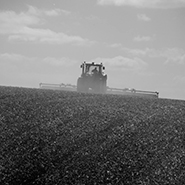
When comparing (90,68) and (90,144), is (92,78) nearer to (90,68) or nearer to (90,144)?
(90,68)

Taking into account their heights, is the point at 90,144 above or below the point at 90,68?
below

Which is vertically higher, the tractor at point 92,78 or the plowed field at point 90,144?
the tractor at point 92,78

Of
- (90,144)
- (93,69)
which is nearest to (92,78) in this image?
(93,69)

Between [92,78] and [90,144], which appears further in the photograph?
[92,78]

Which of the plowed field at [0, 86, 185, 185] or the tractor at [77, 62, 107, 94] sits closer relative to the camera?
the plowed field at [0, 86, 185, 185]

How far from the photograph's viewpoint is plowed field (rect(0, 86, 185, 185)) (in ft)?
27.5

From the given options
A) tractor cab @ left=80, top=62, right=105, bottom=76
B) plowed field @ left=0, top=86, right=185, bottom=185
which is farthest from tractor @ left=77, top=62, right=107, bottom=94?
plowed field @ left=0, top=86, right=185, bottom=185

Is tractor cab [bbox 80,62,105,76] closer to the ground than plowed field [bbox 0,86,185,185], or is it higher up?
higher up

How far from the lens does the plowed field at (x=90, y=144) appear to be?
8375 millimetres

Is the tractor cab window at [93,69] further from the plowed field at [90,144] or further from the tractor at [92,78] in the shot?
the plowed field at [90,144]

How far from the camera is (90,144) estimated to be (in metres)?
9.50

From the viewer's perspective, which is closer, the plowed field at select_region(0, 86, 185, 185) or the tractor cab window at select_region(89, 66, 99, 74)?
the plowed field at select_region(0, 86, 185, 185)

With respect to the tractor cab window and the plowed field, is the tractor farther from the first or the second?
the plowed field

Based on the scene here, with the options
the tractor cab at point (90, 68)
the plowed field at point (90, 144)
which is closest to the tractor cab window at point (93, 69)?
the tractor cab at point (90, 68)
